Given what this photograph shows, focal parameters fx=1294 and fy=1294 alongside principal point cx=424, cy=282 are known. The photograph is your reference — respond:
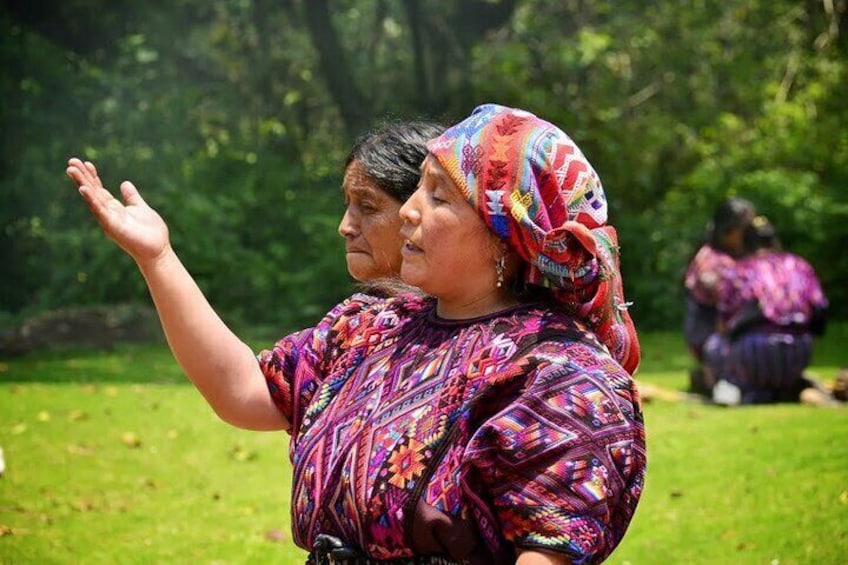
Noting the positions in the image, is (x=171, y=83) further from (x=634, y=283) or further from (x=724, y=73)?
(x=724, y=73)

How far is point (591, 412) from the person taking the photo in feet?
8.61

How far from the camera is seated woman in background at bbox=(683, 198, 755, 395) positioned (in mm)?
11758

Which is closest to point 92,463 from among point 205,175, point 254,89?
point 205,175

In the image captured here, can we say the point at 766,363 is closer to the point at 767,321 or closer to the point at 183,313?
the point at 767,321

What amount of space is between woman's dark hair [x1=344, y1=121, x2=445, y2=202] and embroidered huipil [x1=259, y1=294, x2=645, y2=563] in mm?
760

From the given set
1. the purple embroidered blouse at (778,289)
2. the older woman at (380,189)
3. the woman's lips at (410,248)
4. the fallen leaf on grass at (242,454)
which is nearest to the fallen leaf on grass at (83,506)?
the fallen leaf on grass at (242,454)

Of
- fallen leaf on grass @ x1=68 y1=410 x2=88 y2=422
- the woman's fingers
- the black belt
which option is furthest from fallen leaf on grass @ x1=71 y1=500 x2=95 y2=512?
the black belt

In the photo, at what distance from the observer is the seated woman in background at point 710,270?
11.8 meters

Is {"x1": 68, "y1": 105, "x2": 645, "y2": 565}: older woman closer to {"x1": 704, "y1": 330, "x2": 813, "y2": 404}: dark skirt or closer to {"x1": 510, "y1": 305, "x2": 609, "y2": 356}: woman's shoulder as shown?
{"x1": 510, "y1": 305, "x2": 609, "y2": 356}: woman's shoulder

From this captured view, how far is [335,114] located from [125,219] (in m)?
18.8

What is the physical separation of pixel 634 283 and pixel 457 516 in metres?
17.2

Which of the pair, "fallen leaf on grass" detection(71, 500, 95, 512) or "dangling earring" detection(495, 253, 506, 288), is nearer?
"dangling earring" detection(495, 253, 506, 288)

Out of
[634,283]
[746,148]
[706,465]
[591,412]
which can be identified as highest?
[591,412]

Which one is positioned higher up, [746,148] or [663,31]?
[663,31]
